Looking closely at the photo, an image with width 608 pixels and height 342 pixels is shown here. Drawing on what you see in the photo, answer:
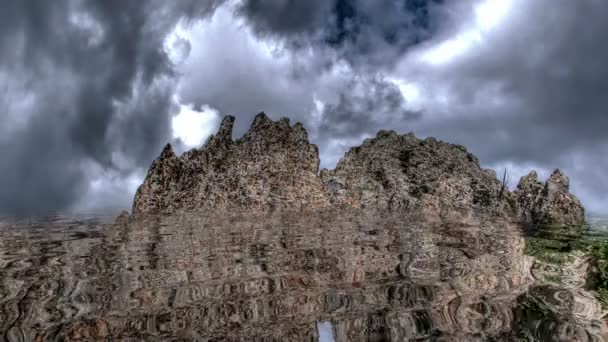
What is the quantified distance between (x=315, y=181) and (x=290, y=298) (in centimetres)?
5863

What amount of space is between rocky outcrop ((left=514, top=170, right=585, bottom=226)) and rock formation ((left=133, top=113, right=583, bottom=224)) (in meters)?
0.13

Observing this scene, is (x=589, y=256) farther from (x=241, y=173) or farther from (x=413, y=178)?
(x=413, y=178)

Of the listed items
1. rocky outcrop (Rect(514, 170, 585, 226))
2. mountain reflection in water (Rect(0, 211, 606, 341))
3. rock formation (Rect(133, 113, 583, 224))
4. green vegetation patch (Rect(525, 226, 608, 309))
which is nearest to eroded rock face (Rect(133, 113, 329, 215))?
rock formation (Rect(133, 113, 583, 224))

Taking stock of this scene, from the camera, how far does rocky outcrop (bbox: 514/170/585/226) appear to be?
47.8 meters

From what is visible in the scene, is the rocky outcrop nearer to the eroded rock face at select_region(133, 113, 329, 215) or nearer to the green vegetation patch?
the eroded rock face at select_region(133, 113, 329, 215)

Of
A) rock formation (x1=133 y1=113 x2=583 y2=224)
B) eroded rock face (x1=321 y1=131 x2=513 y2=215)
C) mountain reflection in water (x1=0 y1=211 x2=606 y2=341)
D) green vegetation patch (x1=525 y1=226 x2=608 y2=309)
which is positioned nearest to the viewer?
mountain reflection in water (x1=0 y1=211 x2=606 y2=341)

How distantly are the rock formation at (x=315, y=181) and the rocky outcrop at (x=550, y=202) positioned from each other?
127mm

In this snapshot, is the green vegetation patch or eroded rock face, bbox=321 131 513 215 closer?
the green vegetation patch

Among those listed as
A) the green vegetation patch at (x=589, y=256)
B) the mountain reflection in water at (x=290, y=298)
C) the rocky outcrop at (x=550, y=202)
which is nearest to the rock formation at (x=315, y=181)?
the rocky outcrop at (x=550, y=202)

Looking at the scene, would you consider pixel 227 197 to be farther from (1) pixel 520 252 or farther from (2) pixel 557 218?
(1) pixel 520 252

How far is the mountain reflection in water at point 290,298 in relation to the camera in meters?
6.40

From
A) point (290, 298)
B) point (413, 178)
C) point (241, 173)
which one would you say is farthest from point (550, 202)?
point (290, 298)

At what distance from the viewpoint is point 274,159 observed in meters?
66.8

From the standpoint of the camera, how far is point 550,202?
51.5 meters
